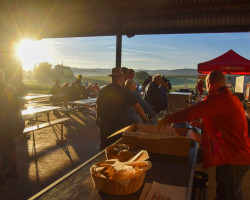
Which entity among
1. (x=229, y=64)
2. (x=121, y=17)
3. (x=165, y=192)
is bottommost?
(x=165, y=192)

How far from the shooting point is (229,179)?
2371mm

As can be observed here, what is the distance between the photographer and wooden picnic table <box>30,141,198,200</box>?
1.36 meters

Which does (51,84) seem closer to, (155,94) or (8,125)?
(155,94)

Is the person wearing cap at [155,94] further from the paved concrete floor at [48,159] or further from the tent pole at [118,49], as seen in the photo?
the paved concrete floor at [48,159]

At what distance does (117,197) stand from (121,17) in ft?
18.8

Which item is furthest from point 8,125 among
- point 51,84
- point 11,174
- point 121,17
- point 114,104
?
point 51,84

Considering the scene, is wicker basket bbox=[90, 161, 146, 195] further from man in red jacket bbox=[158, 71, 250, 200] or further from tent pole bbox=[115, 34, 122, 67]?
tent pole bbox=[115, 34, 122, 67]

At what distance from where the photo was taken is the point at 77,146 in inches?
229

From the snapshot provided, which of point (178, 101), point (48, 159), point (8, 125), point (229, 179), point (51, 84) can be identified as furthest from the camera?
point (51, 84)

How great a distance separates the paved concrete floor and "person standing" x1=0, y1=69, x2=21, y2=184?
233 millimetres

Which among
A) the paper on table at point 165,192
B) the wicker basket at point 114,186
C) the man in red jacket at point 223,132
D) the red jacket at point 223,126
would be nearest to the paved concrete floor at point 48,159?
the man in red jacket at point 223,132

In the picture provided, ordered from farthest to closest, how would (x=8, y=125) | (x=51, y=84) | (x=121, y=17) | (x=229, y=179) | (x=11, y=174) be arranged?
(x=51, y=84) < (x=121, y=17) < (x=11, y=174) < (x=8, y=125) < (x=229, y=179)

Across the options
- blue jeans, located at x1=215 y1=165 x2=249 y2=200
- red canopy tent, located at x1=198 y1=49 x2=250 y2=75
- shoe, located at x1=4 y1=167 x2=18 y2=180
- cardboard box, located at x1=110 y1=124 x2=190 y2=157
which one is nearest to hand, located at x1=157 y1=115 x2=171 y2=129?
cardboard box, located at x1=110 y1=124 x2=190 y2=157

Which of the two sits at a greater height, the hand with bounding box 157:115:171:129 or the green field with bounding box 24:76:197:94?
the hand with bounding box 157:115:171:129
